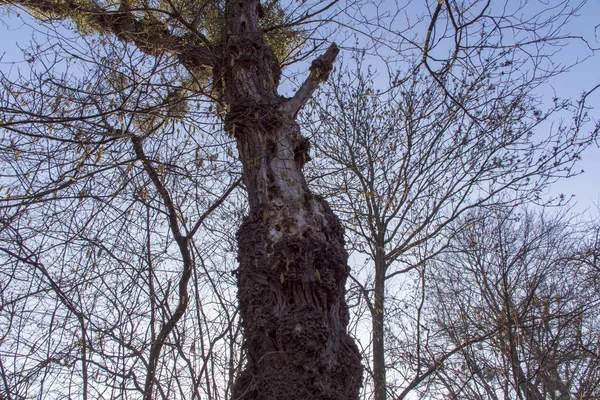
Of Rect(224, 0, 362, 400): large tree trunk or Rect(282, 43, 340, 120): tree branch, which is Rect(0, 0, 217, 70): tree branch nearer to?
Rect(224, 0, 362, 400): large tree trunk

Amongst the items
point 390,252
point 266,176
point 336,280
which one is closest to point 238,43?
point 266,176

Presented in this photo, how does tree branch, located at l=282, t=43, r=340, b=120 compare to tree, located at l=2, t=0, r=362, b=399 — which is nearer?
tree, located at l=2, t=0, r=362, b=399

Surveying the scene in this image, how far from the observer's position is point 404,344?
15.0 ft

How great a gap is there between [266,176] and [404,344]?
2.50 metres

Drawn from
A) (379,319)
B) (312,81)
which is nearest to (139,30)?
(312,81)

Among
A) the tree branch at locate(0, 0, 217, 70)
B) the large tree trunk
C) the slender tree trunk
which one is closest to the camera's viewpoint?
the large tree trunk

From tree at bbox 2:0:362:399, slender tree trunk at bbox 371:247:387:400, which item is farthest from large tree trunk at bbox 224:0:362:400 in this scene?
slender tree trunk at bbox 371:247:387:400

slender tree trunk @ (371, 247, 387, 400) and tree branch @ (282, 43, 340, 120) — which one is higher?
tree branch @ (282, 43, 340, 120)

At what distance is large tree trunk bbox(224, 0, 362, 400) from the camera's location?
2.43m

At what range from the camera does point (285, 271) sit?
8.77ft

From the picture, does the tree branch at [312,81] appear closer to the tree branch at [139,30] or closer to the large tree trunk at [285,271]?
the large tree trunk at [285,271]

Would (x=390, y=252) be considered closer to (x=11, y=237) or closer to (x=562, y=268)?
(x=562, y=268)

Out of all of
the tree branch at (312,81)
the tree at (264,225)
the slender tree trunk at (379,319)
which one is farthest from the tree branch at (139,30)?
the slender tree trunk at (379,319)

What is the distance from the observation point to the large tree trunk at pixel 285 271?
7.98 feet
